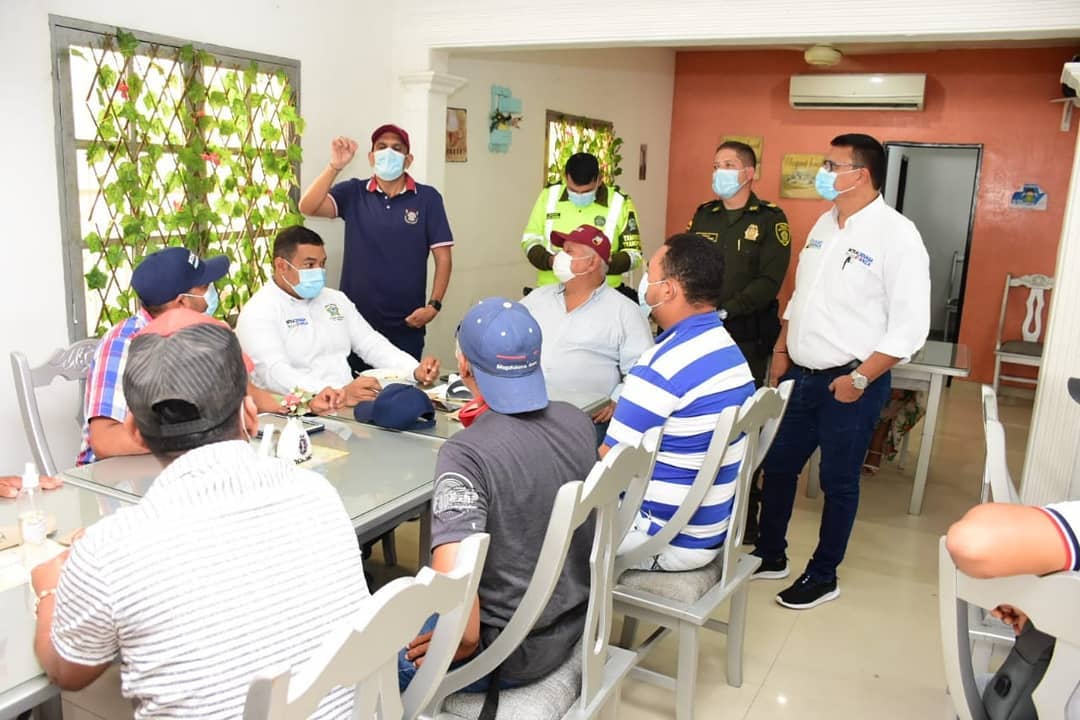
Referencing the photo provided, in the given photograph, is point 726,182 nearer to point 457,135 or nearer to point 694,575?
point 457,135

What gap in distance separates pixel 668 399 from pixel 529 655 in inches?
28.6

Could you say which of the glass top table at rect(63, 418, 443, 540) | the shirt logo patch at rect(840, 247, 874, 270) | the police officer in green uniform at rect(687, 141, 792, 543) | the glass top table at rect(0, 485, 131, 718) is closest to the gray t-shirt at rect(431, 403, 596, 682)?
the glass top table at rect(63, 418, 443, 540)

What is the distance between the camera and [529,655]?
5.04ft

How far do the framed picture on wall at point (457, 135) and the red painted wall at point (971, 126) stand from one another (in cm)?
310

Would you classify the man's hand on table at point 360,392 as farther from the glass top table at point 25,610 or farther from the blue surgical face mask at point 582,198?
the blue surgical face mask at point 582,198

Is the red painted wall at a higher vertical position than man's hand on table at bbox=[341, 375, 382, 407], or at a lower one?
higher

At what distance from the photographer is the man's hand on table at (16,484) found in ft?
5.57

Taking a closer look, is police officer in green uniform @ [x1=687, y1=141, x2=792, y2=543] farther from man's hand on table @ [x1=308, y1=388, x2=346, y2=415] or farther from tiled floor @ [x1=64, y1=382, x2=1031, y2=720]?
man's hand on table @ [x1=308, y1=388, x2=346, y2=415]

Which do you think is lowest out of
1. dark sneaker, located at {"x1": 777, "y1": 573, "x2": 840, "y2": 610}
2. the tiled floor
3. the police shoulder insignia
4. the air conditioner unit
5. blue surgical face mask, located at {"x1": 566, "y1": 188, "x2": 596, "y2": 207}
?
the tiled floor

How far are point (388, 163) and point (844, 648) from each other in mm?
2394

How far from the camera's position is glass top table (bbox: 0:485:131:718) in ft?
3.73

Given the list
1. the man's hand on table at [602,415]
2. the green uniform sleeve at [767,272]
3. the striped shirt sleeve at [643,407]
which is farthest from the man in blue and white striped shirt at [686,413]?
the green uniform sleeve at [767,272]

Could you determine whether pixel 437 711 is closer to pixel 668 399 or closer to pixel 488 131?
pixel 668 399

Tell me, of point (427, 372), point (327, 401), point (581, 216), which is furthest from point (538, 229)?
point (327, 401)
